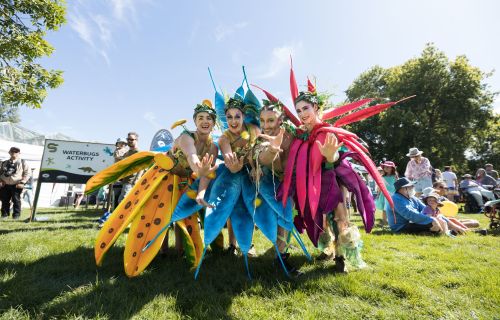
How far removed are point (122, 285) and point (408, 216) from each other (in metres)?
4.71

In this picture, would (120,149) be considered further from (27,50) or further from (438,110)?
(438,110)

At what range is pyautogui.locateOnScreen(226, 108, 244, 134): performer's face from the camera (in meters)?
2.92

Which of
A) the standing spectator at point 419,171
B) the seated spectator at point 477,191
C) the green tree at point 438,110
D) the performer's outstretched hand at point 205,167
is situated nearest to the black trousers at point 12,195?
the performer's outstretched hand at point 205,167

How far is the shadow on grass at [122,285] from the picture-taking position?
1907mm

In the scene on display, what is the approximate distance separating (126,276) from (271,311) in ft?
4.66

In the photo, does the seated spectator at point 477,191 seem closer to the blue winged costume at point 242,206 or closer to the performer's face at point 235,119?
the blue winged costume at point 242,206

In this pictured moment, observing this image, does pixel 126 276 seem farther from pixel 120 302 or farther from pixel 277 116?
pixel 277 116

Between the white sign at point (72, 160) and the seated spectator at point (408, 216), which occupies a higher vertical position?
the white sign at point (72, 160)

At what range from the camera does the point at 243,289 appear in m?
2.29

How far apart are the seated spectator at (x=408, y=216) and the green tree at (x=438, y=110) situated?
1767 cm

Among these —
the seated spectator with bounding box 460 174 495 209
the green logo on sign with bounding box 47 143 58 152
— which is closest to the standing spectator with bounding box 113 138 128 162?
the green logo on sign with bounding box 47 143 58 152

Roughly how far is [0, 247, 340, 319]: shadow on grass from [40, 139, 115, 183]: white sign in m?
4.33

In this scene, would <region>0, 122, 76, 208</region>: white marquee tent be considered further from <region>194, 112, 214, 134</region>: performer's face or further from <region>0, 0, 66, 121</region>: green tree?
<region>194, 112, 214, 134</region>: performer's face

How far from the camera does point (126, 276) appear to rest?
253 centimetres
